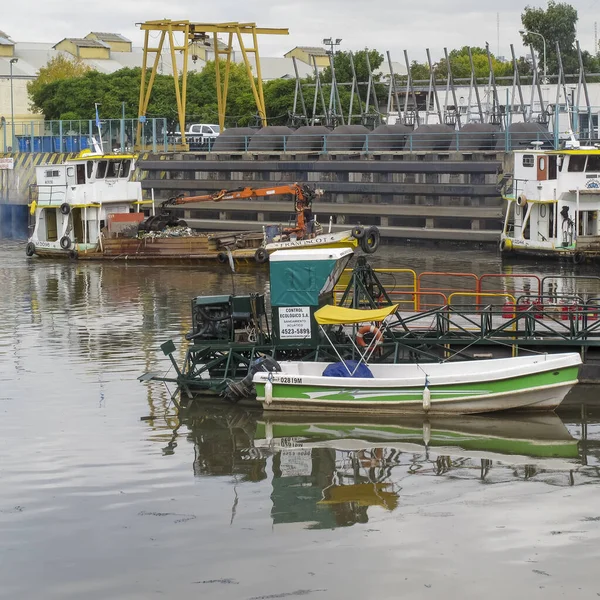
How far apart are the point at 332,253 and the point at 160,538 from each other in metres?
7.48

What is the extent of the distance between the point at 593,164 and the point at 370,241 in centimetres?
1481

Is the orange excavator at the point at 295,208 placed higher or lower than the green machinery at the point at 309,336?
higher

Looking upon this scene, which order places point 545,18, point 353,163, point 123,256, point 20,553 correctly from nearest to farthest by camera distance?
point 20,553 < point 123,256 < point 353,163 < point 545,18

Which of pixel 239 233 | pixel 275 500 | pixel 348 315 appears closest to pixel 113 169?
pixel 239 233

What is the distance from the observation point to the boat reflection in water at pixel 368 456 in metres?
13.6

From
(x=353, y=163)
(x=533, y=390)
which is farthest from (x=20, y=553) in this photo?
(x=353, y=163)

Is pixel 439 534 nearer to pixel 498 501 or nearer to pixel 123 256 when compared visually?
pixel 498 501

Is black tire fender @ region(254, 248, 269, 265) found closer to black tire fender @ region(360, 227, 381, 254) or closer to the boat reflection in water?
black tire fender @ region(360, 227, 381, 254)

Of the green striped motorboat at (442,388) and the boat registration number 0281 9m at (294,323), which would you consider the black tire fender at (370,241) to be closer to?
the boat registration number 0281 9m at (294,323)

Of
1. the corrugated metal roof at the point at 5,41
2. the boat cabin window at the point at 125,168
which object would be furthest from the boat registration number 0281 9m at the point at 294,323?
the corrugated metal roof at the point at 5,41

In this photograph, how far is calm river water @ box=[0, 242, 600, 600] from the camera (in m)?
11.1

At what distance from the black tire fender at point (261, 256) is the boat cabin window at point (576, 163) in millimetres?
10002

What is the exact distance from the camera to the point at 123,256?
39.1m

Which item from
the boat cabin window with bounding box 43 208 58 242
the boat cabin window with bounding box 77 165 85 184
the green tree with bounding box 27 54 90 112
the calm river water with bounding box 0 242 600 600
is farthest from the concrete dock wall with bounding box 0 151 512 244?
the green tree with bounding box 27 54 90 112
